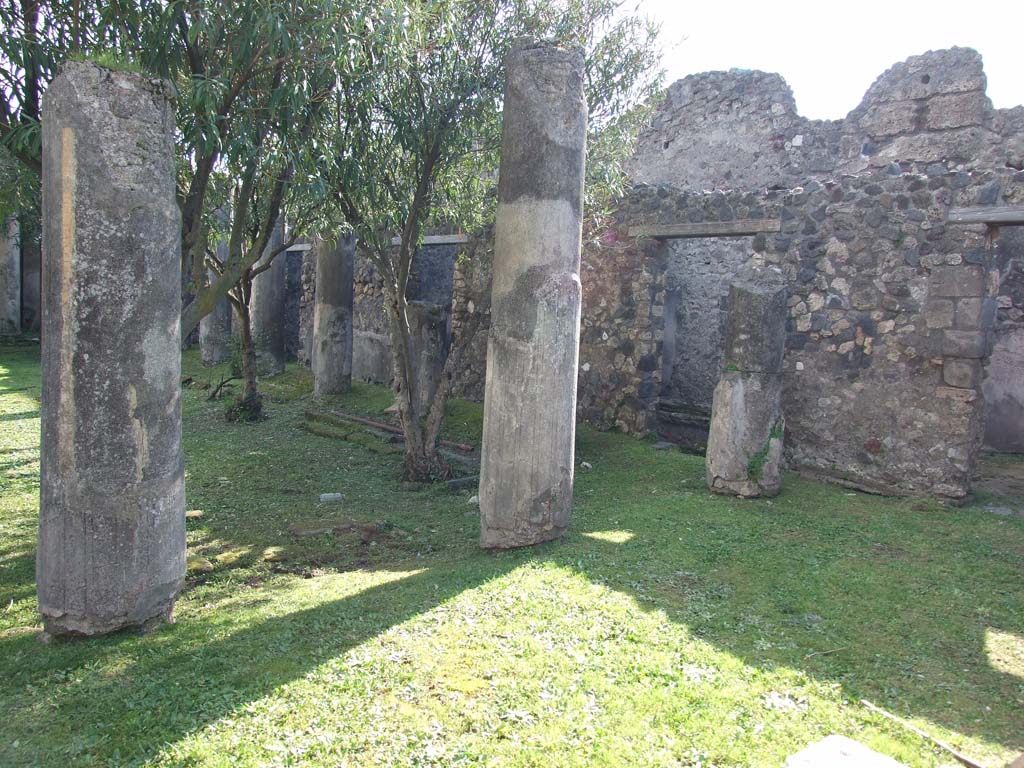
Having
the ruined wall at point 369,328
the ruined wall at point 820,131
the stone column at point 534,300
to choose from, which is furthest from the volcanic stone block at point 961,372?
the ruined wall at point 369,328

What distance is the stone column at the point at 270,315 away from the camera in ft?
53.3

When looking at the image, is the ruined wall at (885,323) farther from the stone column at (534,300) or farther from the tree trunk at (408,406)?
the tree trunk at (408,406)

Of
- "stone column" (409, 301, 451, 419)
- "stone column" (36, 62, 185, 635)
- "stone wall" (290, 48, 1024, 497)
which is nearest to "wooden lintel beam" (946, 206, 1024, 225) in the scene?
"stone wall" (290, 48, 1024, 497)

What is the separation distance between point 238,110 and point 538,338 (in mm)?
2828

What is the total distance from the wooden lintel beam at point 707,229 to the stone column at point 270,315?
338 inches

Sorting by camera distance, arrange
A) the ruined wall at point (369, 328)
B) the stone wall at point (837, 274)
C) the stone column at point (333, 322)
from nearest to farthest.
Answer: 1. the stone wall at point (837, 274)
2. the stone column at point (333, 322)
3. the ruined wall at point (369, 328)

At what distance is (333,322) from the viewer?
1434cm

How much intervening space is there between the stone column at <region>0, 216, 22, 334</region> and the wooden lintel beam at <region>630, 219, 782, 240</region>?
18.3 m

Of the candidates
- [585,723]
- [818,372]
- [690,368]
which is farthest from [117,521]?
[690,368]

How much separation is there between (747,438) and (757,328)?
118 centimetres

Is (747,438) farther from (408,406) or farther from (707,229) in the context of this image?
(408,406)

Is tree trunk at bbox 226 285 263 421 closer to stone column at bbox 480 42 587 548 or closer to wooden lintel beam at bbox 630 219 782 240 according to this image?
wooden lintel beam at bbox 630 219 782 240

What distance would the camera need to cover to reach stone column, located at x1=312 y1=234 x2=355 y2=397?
1427 centimetres

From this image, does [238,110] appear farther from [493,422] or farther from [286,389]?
[286,389]
